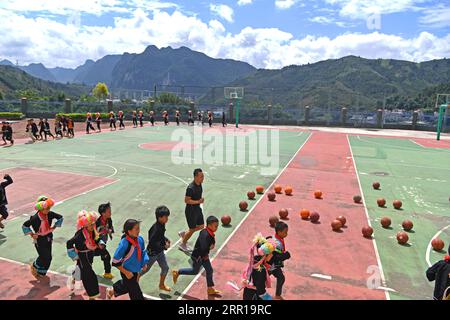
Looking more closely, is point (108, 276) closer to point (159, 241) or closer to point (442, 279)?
point (159, 241)

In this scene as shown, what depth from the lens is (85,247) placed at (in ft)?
22.2

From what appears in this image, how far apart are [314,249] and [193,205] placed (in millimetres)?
3351

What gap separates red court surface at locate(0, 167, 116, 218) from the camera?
12.6 metres

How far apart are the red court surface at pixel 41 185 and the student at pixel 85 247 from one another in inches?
234

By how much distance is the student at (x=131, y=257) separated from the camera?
20.4ft

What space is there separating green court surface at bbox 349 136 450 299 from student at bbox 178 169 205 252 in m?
4.51

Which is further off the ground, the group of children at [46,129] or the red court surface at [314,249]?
the group of children at [46,129]

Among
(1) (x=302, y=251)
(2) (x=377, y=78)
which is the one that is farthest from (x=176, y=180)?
(2) (x=377, y=78)

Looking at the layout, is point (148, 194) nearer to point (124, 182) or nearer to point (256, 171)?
point (124, 182)

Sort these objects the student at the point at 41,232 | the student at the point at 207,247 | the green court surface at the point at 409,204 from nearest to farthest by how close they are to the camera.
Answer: the student at the point at 207,247
the student at the point at 41,232
the green court surface at the point at 409,204

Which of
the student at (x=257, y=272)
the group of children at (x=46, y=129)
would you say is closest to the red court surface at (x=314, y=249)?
the student at (x=257, y=272)

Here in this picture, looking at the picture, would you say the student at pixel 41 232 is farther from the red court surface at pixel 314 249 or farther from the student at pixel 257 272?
the student at pixel 257 272

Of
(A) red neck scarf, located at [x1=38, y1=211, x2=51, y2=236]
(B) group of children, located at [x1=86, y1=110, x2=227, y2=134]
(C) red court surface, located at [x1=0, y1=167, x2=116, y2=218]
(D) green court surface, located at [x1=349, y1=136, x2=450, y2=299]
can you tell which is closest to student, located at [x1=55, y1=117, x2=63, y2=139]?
(B) group of children, located at [x1=86, y1=110, x2=227, y2=134]

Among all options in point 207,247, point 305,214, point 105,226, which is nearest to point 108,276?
point 105,226
